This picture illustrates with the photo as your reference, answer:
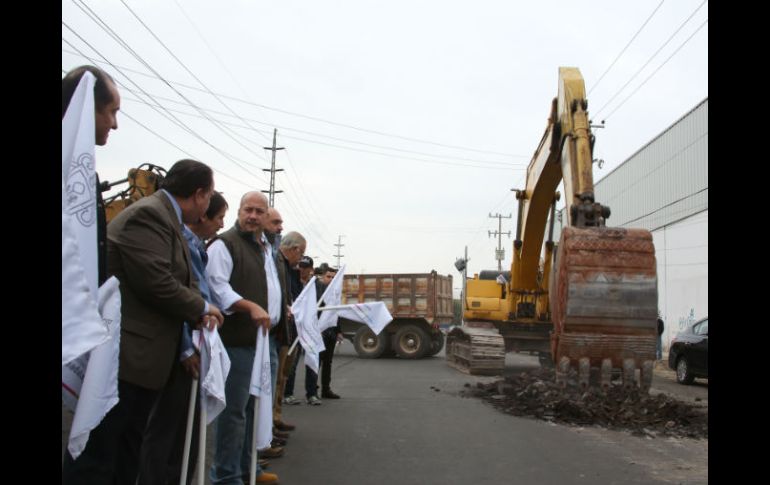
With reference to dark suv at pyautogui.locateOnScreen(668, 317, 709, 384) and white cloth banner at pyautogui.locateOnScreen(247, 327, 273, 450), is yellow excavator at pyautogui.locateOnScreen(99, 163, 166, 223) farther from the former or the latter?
dark suv at pyautogui.locateOnScreen(668, 317, 709, 384)

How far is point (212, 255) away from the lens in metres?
4.50

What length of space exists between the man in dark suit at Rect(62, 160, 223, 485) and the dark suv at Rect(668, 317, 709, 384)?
1269cm

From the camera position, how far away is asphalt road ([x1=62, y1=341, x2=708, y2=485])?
Result: 5.40 metres

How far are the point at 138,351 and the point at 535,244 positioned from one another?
11131 mm

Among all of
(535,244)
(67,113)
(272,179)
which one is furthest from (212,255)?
(272,179)

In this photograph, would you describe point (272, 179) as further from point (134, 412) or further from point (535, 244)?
point (134, 412)

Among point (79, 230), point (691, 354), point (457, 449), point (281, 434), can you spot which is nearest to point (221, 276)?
point (79, 230)

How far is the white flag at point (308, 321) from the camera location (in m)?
6.38

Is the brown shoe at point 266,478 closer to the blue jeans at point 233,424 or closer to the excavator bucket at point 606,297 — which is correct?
the blue jeans at point 233,424

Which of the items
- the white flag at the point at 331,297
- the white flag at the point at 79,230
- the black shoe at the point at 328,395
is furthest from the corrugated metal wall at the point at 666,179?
the white flag at the point at 79,230

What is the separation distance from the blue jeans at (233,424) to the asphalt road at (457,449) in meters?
0.98

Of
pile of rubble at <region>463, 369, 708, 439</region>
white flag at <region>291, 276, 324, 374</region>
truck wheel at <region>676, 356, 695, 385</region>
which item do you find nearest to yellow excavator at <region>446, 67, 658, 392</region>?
pile of rubble at <region>463, 369, 708, 439</region>

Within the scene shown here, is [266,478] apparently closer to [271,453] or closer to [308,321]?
[271,453]
